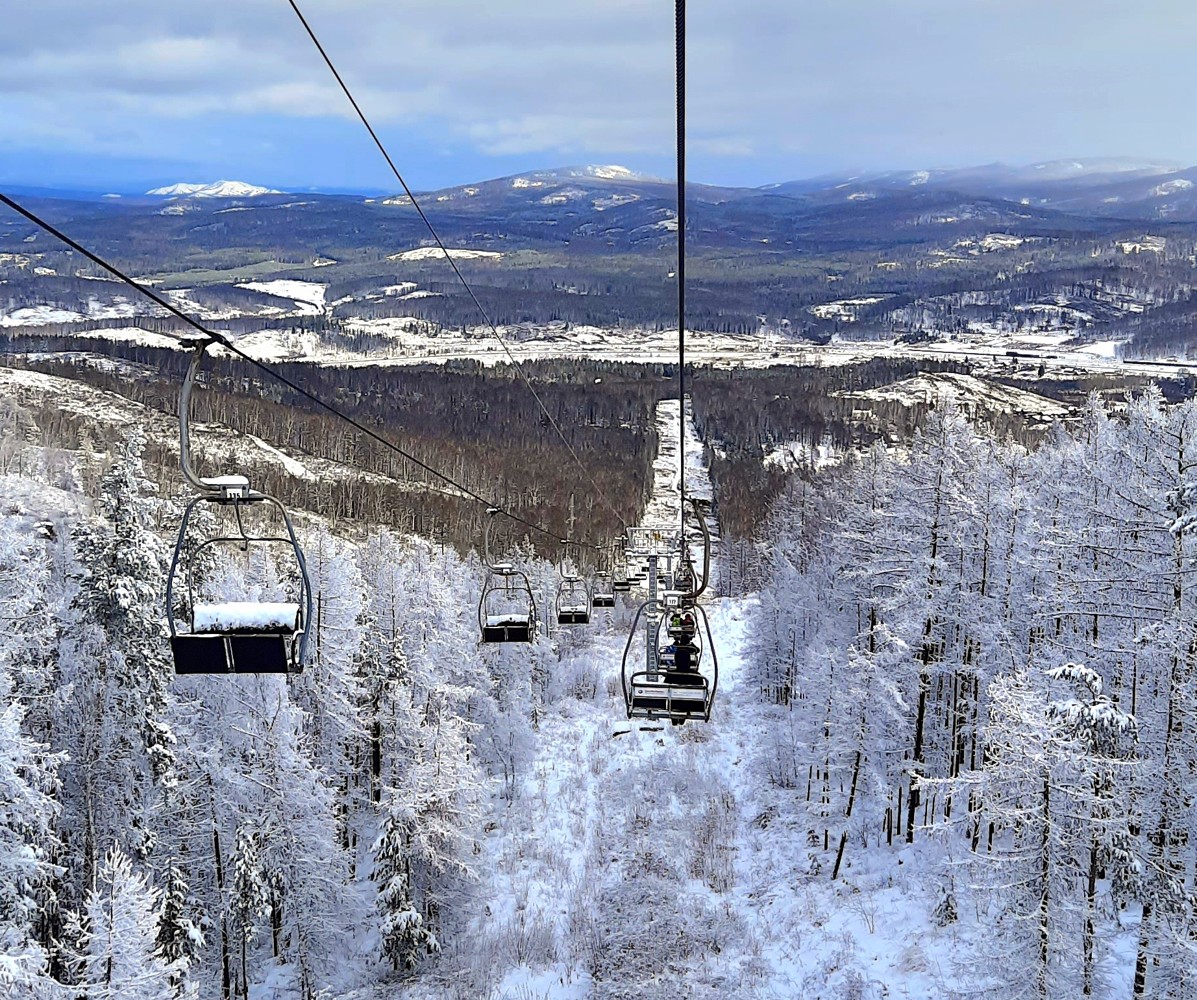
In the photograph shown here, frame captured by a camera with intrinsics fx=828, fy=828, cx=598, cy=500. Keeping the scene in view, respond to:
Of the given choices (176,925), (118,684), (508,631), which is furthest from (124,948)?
(508,631)

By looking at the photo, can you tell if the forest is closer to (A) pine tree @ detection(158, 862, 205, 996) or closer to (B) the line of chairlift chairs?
(A) pine tree @ detection(158, 862, 205, 996)

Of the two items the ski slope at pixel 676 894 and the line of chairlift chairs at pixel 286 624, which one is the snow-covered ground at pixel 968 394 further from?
the line of chairlift chairs at pixel 286 624

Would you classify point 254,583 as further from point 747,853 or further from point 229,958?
point 747,853

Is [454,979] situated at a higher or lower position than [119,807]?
lower

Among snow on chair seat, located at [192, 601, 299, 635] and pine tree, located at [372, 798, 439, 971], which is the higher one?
snow on chair seat, located at [192, 601, 299, 635]

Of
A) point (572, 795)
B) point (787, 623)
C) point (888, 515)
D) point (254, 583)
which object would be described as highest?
point (888, 515)

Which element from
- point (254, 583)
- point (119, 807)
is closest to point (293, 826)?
point (119, 807)

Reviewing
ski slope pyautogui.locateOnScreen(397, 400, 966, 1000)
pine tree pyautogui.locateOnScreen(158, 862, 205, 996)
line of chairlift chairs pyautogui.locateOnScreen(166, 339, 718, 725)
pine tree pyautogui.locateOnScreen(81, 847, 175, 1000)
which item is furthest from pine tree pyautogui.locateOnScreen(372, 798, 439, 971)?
pine tree pyautogui.locateOnScreen(81, 847, 175, 1000)

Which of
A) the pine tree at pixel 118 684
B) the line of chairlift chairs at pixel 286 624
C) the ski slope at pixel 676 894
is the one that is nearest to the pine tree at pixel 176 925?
the pine tree at pixel 118 684
